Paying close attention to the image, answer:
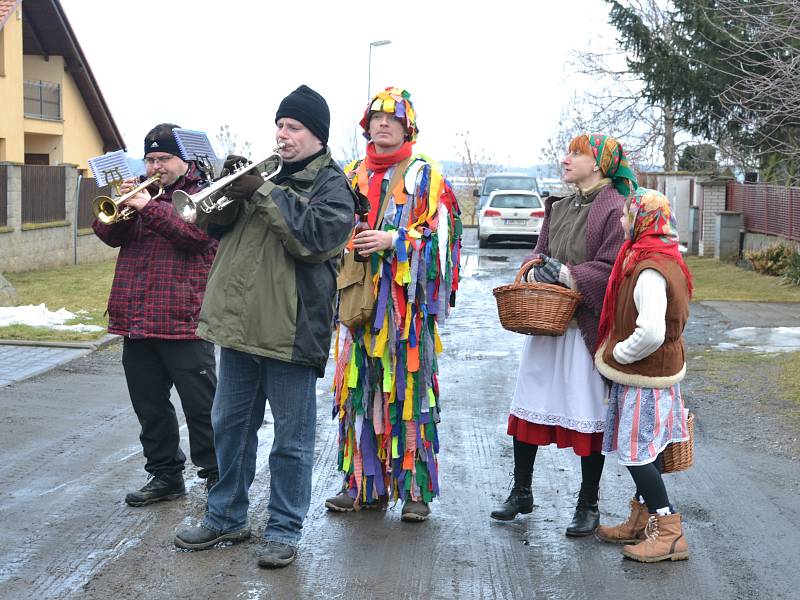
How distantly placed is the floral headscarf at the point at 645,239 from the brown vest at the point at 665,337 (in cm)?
4

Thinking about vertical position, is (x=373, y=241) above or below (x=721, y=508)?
above

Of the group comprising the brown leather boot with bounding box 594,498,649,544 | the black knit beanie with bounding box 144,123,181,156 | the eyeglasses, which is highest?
the black knit beanie with bounding box 144,123,181,156

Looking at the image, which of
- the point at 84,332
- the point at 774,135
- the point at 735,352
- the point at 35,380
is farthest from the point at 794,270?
the point at 35,380

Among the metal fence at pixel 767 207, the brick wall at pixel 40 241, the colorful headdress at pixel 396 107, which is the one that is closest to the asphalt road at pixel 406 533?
the colorful headdress at pixel 396 107

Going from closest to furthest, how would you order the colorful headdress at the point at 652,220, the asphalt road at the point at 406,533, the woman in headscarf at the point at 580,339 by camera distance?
the asphalt road at the point at 406,533 → the colorful headdress at the point at 652,220 → the woman in headscarf at the point at 580,339

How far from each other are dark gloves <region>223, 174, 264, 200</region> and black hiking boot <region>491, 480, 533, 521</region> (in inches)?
81.9

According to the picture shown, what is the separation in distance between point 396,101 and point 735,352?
6.98 meters

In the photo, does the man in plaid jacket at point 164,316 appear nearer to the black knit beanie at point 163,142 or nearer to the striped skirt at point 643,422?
the black knit beanie at point 163,142

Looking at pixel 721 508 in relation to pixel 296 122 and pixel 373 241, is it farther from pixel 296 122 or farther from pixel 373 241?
pixel 296 122

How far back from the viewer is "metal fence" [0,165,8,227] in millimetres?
19891

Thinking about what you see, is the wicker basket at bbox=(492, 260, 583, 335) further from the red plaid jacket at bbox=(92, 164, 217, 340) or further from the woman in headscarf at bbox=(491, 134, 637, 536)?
the red plaid jacket at bbox=(92, 164, 217, 340)

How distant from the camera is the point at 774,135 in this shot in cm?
2195

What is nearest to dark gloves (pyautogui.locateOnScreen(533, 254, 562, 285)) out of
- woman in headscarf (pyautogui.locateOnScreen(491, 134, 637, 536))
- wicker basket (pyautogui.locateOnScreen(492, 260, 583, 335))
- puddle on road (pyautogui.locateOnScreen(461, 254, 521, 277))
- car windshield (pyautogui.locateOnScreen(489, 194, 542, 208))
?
woman in headscarf (pyautogui.locateOnScreen(491, 134, 637, 536))

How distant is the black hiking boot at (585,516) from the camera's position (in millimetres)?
5332
